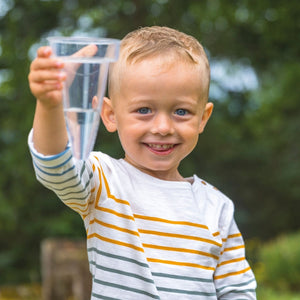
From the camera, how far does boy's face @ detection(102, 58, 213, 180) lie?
1.85 m

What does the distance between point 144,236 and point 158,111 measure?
427 millimetres

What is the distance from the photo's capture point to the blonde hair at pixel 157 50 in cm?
189

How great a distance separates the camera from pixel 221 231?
82.0 inches

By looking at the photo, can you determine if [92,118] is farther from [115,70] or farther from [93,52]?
[115,70]

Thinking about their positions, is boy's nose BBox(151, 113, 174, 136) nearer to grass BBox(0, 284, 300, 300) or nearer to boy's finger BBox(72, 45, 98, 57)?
boy's finger BBox(72, 45, 98, 57)

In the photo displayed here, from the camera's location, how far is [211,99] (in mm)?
8578

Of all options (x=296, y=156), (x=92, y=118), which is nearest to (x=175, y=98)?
(x=92, y=118)

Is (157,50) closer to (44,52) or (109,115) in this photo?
(109,115)

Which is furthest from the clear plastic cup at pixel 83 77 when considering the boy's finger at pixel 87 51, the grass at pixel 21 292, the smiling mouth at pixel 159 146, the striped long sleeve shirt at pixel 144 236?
the grass at pixel 21 292

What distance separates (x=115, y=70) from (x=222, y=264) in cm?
82

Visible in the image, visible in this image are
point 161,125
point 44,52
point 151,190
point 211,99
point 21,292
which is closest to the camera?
point 44,52

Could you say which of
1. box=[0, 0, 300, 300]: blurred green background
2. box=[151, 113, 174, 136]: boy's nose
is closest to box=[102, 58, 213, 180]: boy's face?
box=[151, 113, 174, 136]: boy's nose

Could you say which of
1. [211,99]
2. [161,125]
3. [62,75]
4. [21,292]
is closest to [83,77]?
[62,75]

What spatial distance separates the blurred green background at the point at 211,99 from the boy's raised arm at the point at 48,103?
539 centimetres
